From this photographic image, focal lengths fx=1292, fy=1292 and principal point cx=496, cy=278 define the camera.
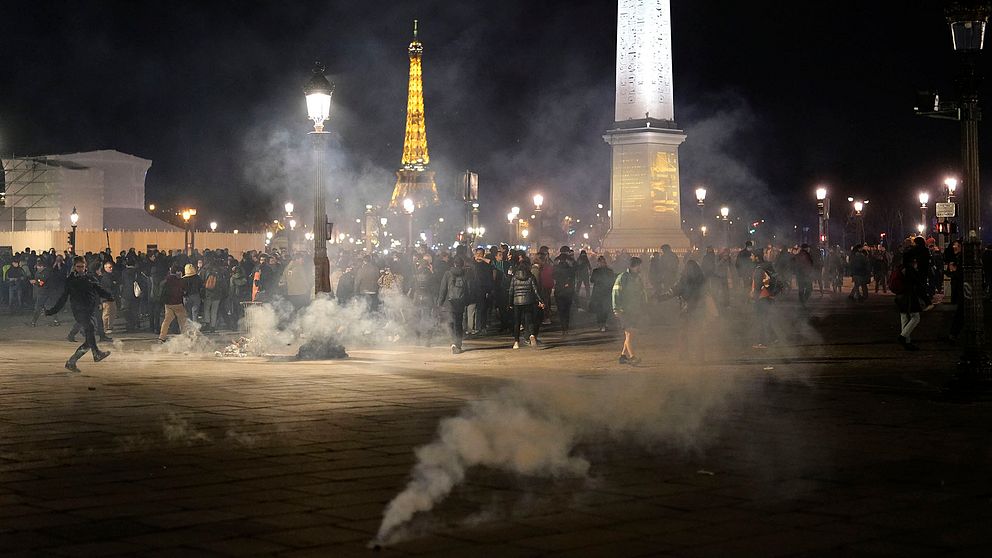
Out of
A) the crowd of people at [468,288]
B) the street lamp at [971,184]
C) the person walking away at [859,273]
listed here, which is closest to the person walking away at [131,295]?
the crowd of people at [468,288]

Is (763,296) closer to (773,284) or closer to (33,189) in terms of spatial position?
(773,284)

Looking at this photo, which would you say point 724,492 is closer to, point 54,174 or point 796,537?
point 796,537

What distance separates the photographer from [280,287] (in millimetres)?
24641

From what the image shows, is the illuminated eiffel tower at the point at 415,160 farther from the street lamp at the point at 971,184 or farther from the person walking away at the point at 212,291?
the street lamp at the point at 971,184

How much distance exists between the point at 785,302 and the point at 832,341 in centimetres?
1396

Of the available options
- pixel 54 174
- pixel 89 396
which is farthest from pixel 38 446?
pixel 54 174

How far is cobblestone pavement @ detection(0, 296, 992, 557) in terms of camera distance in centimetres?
657

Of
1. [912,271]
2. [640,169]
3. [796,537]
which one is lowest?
[796,537]

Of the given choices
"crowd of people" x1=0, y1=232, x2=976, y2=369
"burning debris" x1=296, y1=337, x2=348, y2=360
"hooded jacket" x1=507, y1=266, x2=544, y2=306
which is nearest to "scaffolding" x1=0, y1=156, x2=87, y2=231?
"crowd of people" x1=0, y1=232, x2=976, y2=369

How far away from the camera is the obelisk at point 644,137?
39594 mm

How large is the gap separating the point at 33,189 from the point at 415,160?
255 ft

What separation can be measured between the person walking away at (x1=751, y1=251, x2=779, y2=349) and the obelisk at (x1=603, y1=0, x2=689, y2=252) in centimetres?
Answer: 2030

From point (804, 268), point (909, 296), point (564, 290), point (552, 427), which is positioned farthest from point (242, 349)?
point (804, 268)

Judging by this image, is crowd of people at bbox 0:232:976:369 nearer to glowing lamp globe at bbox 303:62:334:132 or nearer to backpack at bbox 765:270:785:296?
backpack at bbox 765:270:785:296
